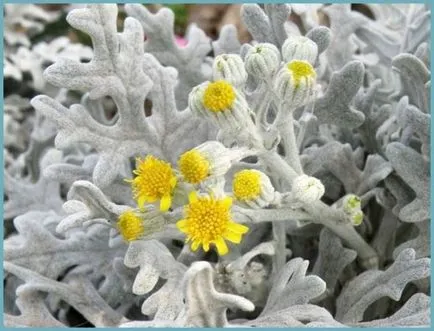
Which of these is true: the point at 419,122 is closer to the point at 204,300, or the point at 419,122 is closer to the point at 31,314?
the point at 204,300

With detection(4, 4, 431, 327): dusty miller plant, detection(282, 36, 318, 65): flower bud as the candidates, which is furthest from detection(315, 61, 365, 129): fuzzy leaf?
detection(282, 36, 318, 65): flower bud

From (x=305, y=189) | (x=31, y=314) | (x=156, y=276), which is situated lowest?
(x=31, y=314)

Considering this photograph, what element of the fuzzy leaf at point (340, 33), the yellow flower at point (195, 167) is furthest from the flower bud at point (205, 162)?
the fuzzy leaf at point (340, 33)

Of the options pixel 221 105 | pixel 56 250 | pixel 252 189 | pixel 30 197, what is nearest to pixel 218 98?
pixel 221 105

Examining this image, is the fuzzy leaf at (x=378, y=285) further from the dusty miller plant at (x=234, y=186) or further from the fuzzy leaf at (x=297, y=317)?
the fuzzy leaf at (x=297, y=317)

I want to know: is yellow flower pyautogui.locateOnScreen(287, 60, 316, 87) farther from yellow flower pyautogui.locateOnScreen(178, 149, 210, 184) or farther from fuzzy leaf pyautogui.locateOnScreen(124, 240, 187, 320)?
fuzzy leaf pyautogui.locateOnScreen(124, 240, 187, 320)

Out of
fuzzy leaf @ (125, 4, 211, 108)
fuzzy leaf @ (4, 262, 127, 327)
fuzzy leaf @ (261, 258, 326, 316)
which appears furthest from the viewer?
fuzzy leaf @ (125, 4, 211, 108)
